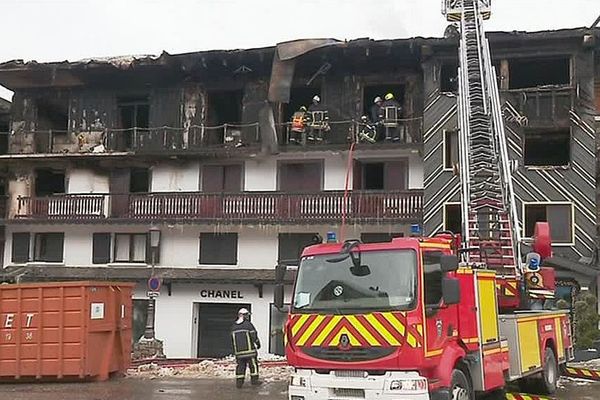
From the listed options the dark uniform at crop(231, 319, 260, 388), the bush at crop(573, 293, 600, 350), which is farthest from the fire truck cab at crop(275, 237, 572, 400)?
the bush at crop(573, 293, 600, 350)

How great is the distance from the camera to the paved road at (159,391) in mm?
14180

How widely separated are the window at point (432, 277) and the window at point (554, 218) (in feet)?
52.9

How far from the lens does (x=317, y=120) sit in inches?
1128

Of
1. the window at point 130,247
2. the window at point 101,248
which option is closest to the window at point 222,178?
the window at point 130,247

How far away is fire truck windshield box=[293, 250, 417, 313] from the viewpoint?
9.84 m

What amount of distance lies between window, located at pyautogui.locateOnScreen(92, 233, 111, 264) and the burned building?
102 millimetres

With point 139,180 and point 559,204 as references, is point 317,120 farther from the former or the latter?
point 559,204

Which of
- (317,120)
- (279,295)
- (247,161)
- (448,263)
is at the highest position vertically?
(317,120)

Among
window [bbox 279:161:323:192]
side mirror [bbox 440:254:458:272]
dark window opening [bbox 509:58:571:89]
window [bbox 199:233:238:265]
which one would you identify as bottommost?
side mirror [bbox 440:254:458:272]

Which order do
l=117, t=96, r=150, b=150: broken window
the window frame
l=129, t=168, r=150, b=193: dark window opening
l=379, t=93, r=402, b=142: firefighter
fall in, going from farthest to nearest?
1. l=117, t=96, r=150, b=150: broken window
2. l=129, t=168, r=150, b=193: dark window opening
3. l=379, t=93, r=402, b=142: firefighter
4. the window frame

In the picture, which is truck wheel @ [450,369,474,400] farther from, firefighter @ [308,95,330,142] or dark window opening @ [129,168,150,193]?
dark window opening @ [129,168,150,193]

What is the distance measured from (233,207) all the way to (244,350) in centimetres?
1336

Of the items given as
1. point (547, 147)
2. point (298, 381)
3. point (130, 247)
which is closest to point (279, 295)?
point (298, 381)

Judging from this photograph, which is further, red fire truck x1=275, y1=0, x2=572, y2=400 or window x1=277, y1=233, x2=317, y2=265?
window x1=277, y1=233, x2=317, y2=265
